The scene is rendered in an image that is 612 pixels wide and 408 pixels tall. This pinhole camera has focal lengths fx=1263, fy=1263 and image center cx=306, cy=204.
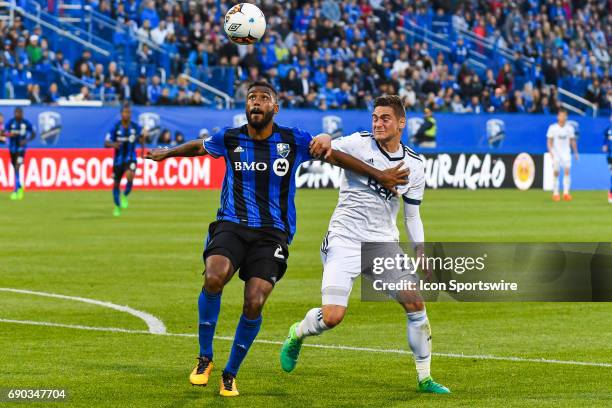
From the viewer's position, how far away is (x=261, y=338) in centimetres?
1151

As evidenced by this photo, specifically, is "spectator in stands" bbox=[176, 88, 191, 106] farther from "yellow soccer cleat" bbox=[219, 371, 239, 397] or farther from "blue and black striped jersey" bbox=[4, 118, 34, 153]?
"yellow soccer cleat" bbox=[219, 371, 239, 397]

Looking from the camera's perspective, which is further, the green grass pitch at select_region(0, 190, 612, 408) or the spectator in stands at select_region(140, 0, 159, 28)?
the spectator in stands at select_region(140, 0, 159, 28)

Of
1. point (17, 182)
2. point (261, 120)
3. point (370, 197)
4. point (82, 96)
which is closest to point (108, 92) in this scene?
point (82, 96)

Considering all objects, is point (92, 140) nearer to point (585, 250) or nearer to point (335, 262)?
point (585, 250)

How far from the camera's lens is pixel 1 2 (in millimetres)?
39875

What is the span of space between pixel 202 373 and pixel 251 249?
0.96m

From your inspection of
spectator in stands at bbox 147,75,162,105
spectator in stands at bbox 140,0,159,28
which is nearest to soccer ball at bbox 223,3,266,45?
spectator in stands at bbox 147,75,162,105

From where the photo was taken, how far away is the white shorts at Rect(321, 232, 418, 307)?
29.3 feet


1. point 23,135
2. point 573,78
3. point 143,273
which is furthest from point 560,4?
point 143,273

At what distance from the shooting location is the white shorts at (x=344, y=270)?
8.94 meters

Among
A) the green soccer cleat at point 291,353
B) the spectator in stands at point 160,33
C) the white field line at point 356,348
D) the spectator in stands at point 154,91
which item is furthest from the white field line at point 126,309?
the spectator in stands at point 160,33

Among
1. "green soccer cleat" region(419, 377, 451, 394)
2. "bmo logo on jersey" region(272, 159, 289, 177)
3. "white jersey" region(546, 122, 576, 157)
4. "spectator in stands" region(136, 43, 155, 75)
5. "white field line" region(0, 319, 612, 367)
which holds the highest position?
"bmo logo on jersey" region(272, 159, 289, 177)

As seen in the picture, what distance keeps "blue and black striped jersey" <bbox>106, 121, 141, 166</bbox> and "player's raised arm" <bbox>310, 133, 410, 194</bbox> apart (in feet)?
66.9

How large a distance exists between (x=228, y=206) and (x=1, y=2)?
32526 mm
